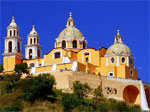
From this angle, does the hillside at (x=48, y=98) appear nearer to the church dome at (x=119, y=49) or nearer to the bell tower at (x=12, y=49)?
the church dome at (x=119, y=49)

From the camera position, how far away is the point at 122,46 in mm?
60469

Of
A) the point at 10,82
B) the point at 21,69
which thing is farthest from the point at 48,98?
the point at 21,69

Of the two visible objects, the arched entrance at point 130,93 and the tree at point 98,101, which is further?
the arched entrance at point 130,93

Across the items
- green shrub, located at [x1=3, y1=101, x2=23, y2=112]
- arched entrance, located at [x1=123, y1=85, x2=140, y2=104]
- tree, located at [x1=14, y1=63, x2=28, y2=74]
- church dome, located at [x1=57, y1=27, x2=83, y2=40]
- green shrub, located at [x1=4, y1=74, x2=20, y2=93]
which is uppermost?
church dome, located at [x1=57, y1=27, x2=83, y2=40]

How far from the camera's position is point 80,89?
52375 millimetres

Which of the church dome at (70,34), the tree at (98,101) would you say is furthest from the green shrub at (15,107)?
the church dome at (70,34)

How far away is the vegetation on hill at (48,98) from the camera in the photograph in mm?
49281

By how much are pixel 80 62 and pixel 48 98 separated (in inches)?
400

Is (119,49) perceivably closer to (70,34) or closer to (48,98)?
(70,34)

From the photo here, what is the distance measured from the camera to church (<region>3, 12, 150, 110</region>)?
56.0 metres

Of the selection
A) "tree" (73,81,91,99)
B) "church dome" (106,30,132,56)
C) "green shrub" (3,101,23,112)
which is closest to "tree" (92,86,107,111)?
"tree" (73,81,91,99)

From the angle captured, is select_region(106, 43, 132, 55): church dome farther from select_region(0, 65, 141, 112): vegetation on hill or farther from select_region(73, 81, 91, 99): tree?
select_region(73, 81, 91, 99): tree

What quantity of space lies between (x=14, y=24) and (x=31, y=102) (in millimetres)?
16258

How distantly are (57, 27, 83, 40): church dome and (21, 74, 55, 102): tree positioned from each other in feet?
39.0
